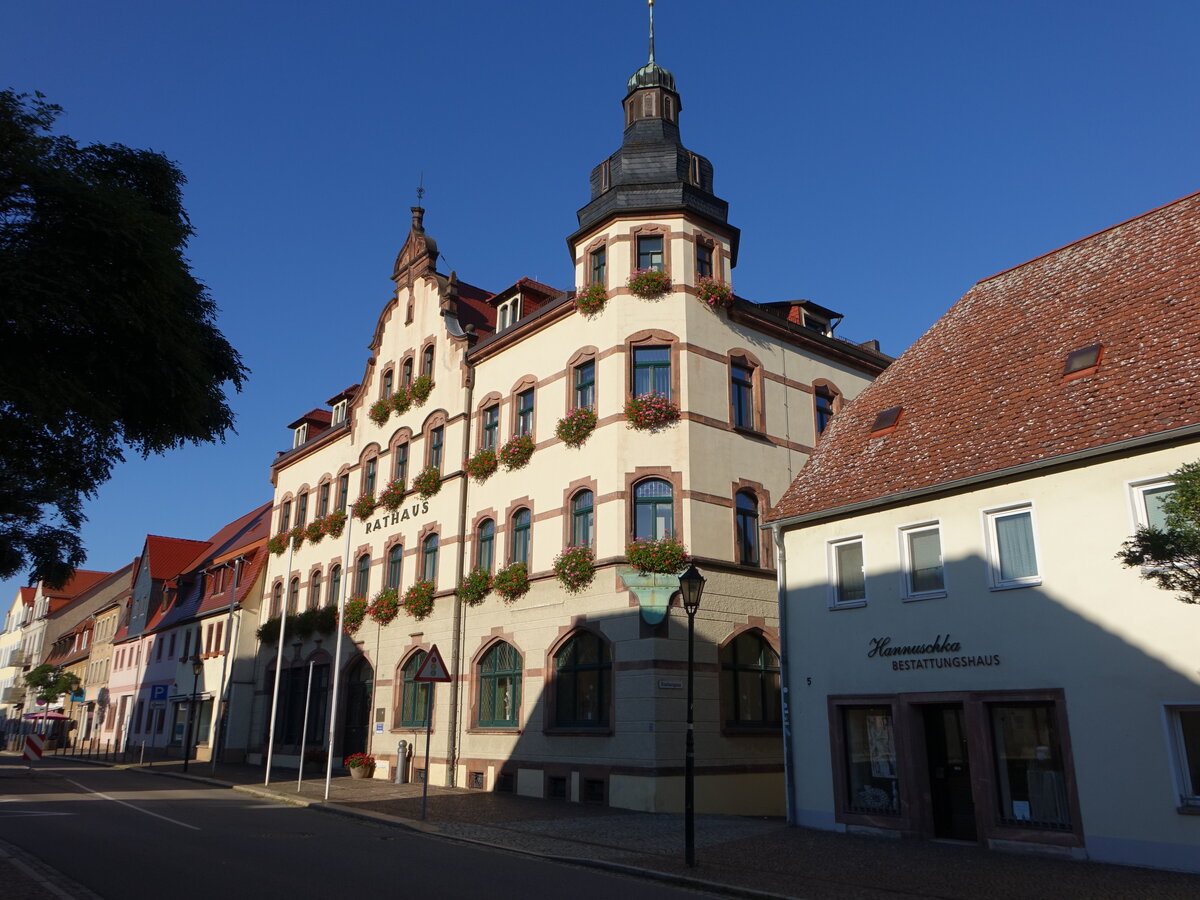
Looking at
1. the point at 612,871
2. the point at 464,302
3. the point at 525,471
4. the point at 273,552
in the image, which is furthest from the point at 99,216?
the point at 273,552

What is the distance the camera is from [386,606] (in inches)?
1236

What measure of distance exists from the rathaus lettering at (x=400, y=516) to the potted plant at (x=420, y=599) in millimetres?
2629

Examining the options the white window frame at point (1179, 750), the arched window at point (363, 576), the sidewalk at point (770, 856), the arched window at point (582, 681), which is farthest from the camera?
the arched window at point (363, 576)

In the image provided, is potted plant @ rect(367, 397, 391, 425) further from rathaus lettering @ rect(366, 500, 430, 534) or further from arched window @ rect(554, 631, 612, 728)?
arched window @ rect(554, 631, 612, 728)

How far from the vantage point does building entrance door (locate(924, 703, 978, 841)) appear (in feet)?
51.4

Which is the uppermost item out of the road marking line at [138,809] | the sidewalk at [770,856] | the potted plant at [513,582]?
the potted plant at [513,582]

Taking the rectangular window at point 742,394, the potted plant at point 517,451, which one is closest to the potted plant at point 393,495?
the potted plant at point 517,451

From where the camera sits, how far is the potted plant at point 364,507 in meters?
34.6

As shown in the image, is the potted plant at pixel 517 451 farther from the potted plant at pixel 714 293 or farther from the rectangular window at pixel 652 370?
the potted plant at pixel 714 293

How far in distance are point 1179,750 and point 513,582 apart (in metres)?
16.3

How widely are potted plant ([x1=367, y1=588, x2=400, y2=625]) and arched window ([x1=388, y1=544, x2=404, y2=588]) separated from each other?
1.98 feet

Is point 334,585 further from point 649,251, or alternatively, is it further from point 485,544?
point 649,251

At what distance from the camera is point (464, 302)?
113 ft

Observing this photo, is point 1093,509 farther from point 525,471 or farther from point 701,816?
point 525,471
